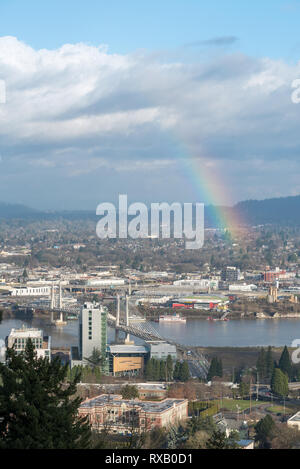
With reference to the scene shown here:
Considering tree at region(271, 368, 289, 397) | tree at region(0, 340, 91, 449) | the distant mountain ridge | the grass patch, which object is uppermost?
the distant mountain ridge

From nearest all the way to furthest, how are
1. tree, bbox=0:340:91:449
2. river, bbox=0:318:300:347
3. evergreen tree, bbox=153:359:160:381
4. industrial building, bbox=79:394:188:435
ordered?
tree, bbox=0:340:91:449 → industrial building, bbox=79:394:188:435 → evergreen tree, bbox=153:359:160:381 → river, bbox=0:318:300:347

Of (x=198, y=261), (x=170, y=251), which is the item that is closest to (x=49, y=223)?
(x=170, y=251)

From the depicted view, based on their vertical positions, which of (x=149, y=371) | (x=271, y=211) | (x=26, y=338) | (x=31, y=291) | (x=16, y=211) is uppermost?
(x=16, y=211)

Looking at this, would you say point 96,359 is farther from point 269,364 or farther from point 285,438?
point 285,438

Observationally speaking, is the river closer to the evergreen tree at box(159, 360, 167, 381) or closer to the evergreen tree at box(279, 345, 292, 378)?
the evergreen tree at box(279, 345, 292, 378)

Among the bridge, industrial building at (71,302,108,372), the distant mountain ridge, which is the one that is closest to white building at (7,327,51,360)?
industrial building at (71,302,108,372)

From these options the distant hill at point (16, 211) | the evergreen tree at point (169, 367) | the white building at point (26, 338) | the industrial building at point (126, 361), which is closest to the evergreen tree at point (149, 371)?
the evergreen tree at point (169, 367)

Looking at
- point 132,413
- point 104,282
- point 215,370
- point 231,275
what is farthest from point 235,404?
point 231,275
